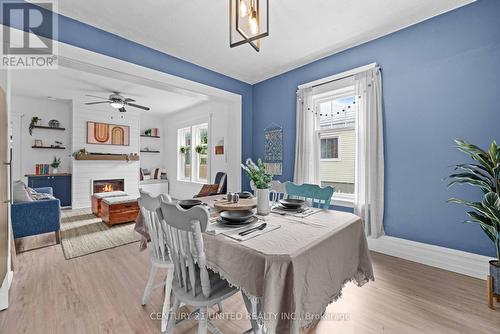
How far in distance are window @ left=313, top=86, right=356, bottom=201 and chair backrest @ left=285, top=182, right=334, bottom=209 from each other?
4.20ft

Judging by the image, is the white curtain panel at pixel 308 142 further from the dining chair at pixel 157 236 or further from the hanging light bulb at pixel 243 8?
the dining chair at pixel 157 236

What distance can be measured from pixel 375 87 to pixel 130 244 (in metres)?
3.97

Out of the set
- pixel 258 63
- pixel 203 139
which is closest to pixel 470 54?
pixel 258 63

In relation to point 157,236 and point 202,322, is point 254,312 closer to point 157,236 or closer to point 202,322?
point 202,322

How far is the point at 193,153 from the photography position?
21.2ft

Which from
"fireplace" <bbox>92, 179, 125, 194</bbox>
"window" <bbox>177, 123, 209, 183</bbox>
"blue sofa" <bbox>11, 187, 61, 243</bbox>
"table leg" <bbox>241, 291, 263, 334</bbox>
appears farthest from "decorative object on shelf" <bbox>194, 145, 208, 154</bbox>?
"table leg" <bbox>241, 291, 263, 334</bbox>

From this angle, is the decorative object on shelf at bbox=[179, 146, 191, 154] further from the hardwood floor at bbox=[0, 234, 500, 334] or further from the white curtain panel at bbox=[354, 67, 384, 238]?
the white curtain panel at bbox=[354, 67, 384, 238]

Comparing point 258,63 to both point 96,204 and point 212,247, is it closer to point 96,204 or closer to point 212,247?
point 212,247

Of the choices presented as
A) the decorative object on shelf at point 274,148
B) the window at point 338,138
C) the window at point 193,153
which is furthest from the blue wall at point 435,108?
the window at point 193,153

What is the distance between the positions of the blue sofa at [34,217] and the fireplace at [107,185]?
2.68m

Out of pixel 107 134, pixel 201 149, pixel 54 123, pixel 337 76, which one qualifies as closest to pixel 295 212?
pixel 337 76

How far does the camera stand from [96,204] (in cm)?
471

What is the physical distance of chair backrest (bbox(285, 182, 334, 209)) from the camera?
2000 mm

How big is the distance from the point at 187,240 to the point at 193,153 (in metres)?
5.53
